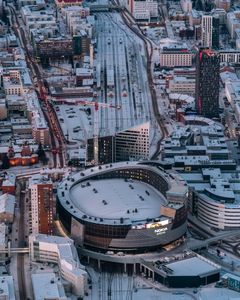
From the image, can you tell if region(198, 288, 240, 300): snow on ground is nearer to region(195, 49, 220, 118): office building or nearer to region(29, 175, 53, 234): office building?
region(29, 175, 53, 234): office building

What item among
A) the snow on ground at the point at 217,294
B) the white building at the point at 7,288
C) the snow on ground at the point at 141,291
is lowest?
the snow on ground at the point at 141,291

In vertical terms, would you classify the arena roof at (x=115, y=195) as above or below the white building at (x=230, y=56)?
below

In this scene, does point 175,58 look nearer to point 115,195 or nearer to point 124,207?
point 115,195

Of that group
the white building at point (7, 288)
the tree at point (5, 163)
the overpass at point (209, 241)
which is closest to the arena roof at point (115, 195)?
the overpass at point (209, 241)

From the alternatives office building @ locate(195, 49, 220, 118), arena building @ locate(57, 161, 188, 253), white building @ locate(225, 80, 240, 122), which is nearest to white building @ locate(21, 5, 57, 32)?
white building @ locate(225, 80, 240, 122)

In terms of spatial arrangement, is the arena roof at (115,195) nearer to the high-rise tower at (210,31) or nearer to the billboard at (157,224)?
the billboard at (157,224)

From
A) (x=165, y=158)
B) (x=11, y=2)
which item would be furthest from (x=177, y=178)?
(x=11, y=2)
